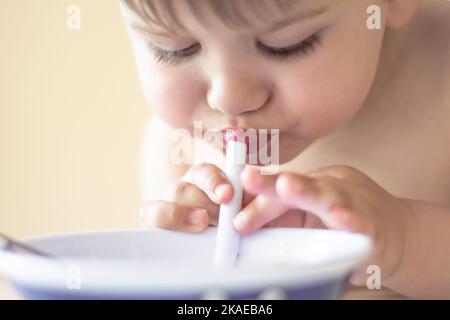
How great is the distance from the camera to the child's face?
52 cm

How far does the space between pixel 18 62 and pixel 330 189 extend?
0.82 meters

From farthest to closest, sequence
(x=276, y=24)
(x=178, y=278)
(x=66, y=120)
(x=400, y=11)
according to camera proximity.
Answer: (x=66, y=120), (x=400, y=11), (x=276, y=24), (x=178, y=278)

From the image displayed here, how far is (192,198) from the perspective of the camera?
22.1 inches

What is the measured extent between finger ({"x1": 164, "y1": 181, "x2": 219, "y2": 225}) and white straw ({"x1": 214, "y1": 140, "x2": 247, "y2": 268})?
0.22 ft

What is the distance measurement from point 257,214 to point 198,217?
0.05 m

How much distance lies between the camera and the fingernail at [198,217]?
48 cm

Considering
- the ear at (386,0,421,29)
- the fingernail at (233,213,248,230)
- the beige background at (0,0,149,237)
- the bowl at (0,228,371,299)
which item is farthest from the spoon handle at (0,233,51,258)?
the beige background at (0,0,149,237)

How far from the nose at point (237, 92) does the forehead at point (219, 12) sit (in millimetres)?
42

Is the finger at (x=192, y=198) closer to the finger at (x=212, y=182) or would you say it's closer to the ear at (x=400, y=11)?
the finger at (x=212, y=182)

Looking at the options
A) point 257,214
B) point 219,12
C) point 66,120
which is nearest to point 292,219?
point 257,214

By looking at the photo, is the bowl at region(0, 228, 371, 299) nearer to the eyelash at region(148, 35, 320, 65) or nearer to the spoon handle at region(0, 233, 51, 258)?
the spoon handle at region(0, 233, 51, 258)

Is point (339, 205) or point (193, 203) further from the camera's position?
point (193, 203)

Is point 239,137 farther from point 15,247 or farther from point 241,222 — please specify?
point 15,247

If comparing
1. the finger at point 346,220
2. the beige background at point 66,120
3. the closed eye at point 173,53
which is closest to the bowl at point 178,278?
the finger at point 346,220
